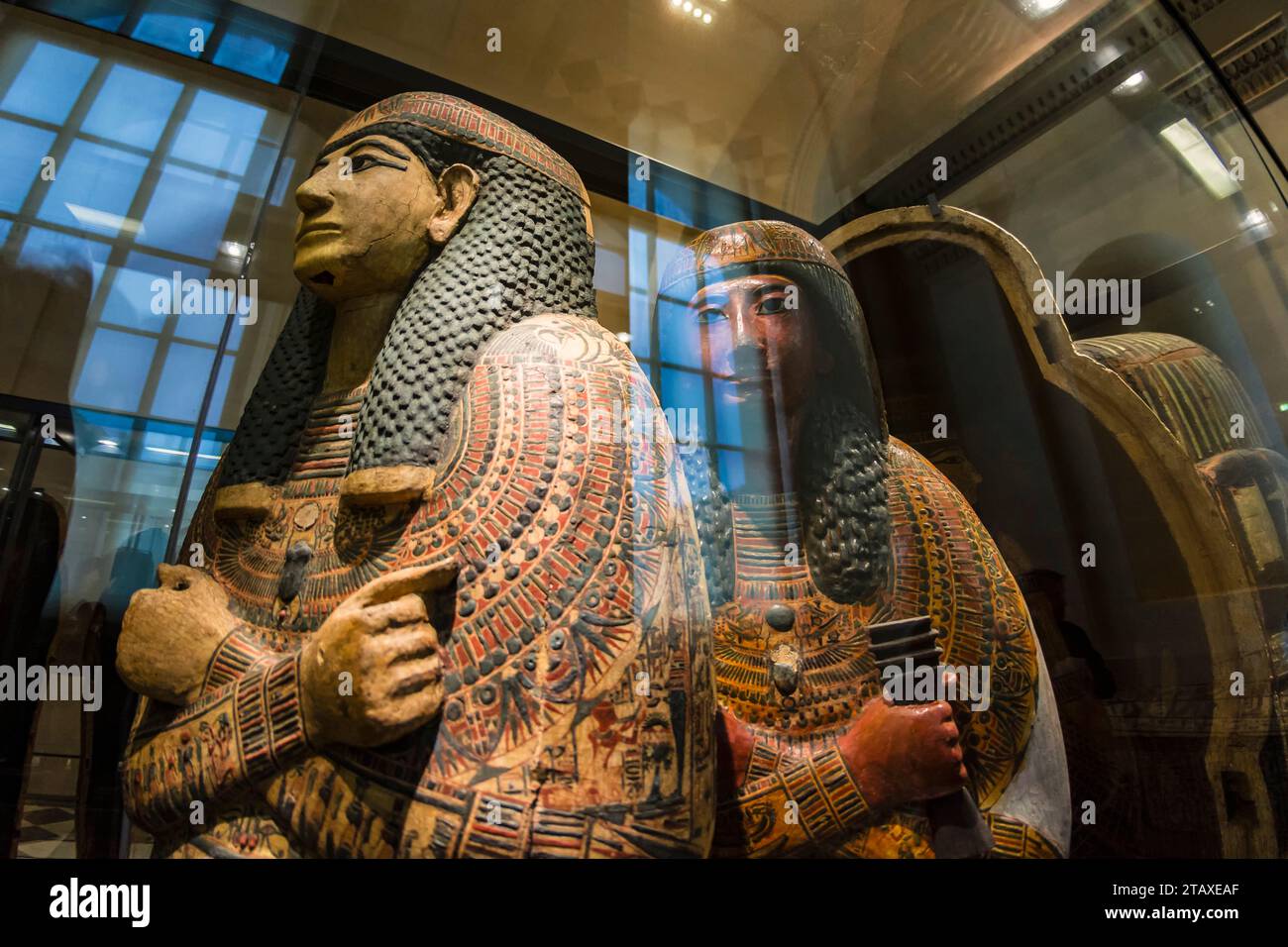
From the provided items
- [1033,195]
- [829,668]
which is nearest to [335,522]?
[829,668]

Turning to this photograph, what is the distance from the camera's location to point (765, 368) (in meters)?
2.24

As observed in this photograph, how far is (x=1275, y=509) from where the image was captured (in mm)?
2686

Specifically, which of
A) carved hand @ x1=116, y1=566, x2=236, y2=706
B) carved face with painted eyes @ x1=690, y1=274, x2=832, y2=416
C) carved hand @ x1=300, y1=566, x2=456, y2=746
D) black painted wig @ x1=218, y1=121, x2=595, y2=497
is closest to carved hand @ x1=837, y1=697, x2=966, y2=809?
carved face with painted eyes @ x1=690, y1=274, x2=832, y2=416

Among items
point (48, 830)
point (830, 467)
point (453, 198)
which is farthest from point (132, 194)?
point (830, 467)

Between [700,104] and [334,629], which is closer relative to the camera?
[334,629]

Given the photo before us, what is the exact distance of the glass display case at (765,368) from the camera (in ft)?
6.04

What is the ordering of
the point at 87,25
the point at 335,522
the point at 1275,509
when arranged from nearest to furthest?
the point at 335,522, the point at 87,25, the point at 1275,509

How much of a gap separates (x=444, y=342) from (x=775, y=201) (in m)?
1.36

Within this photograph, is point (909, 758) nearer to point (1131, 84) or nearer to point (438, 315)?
point (438, 315)

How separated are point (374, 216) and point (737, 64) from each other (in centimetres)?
123

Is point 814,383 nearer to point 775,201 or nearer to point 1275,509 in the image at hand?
point 775,201

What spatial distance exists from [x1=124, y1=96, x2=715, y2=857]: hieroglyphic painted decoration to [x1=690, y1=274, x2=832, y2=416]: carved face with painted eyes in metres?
0.54

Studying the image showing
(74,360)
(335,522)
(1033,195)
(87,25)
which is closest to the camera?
(335,522)

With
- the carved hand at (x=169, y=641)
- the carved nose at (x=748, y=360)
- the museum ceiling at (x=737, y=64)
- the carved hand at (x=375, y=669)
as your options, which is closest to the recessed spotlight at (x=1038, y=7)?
the museum ceiling at (x=737, y=64)
